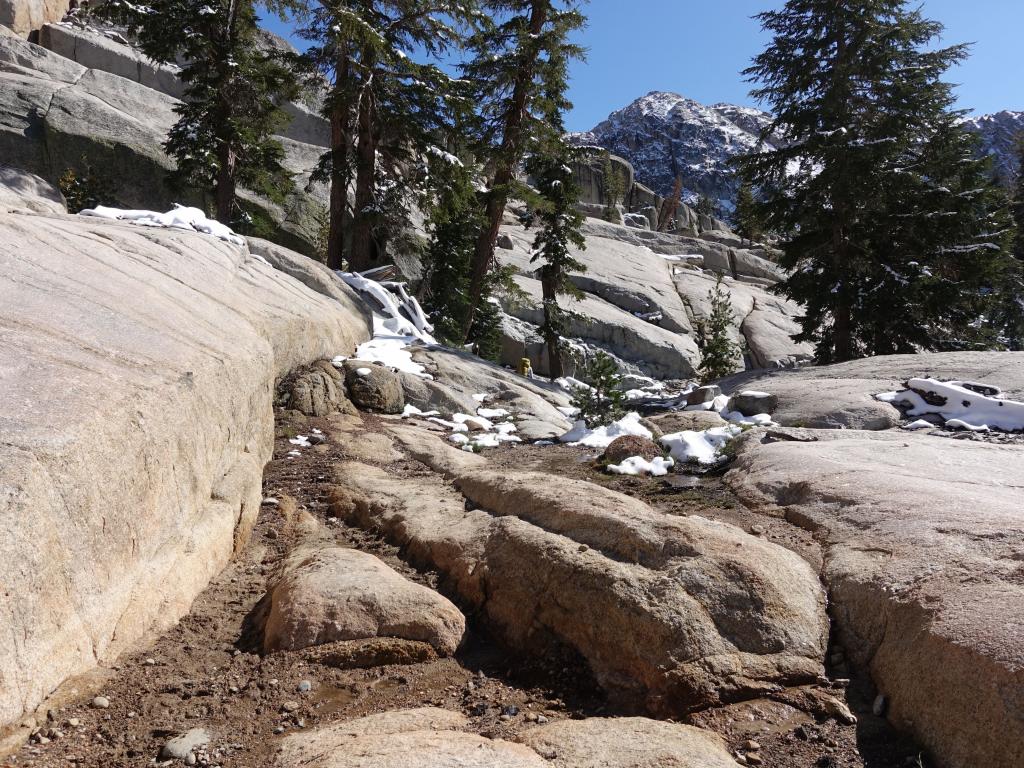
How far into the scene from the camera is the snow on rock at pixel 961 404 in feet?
26.9

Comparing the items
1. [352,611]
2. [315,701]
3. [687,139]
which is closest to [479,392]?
[352,611]

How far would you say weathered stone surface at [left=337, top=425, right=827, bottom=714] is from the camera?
315 centimetres

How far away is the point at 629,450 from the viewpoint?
722cm

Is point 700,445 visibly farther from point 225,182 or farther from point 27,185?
point 27,185

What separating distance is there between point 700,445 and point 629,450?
37.0 inches

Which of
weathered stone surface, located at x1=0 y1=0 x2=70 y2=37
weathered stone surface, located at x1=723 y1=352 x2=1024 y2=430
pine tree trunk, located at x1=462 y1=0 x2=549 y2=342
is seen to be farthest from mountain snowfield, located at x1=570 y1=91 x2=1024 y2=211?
weathered stone surface, located at x1=723 y1=352 x2=1024 y2=430

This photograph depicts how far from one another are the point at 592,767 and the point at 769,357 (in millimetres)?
30853

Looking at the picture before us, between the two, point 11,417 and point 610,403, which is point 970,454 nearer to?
point 610,403

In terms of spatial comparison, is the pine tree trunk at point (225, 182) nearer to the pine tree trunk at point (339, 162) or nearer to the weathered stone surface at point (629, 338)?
the pine tree trunk at point (339, 162)

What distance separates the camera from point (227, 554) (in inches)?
173

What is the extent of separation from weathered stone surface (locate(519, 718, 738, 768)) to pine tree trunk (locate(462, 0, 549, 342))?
14209 millimetres

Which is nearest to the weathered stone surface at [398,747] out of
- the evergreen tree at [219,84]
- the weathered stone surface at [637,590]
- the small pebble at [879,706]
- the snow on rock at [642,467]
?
the weathered stone surface at [637,590]

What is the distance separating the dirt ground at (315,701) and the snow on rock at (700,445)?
296 cm

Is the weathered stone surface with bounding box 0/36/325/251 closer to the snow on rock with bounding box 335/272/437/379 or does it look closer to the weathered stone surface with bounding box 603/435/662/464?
the snow on rock with bounding box 335/272/437/379
